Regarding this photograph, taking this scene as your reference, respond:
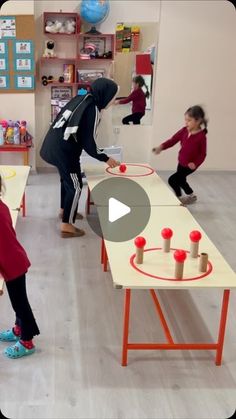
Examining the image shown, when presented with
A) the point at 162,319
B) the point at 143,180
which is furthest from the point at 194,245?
the point at 143,180

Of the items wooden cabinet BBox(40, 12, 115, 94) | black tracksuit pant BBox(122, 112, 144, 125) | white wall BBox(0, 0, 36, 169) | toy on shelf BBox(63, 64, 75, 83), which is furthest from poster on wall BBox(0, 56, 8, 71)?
black tracksuit pant BBox(122, 112, 144, 125)

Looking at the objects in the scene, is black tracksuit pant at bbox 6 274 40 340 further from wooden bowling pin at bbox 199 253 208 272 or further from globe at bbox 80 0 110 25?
globe at bbox 80 0 110 25

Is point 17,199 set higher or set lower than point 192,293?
higher

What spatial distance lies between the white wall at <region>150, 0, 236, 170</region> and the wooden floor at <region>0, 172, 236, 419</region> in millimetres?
2436

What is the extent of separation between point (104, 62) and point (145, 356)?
155 inches

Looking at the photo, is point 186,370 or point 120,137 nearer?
point 186,370

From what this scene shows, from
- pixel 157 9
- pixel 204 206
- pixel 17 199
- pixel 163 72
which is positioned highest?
pixel 157 9

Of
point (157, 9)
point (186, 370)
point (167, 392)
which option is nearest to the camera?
point (167, 392)

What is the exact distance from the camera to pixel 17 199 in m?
3.28

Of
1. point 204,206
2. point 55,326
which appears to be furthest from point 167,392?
point 204,206

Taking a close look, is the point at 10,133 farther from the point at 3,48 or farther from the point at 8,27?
the point at 8,27

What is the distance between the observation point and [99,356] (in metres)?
2.52

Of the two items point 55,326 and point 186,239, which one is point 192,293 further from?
point 55,326
